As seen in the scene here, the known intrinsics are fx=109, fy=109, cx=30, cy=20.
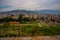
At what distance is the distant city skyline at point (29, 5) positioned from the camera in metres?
1.89

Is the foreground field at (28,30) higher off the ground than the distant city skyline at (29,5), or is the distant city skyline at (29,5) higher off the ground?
the distant city skyline at (29,5)

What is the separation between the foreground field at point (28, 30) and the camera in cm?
183

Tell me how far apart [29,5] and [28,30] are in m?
0.44

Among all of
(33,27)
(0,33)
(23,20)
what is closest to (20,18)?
(23,20)

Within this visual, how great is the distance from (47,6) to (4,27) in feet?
2.73

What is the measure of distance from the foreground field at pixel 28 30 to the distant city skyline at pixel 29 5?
298 mm

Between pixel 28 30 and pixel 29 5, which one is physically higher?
pixel 29 5

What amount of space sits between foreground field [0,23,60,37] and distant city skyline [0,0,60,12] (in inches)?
11.7

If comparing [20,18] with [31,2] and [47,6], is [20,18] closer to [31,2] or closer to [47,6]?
[31,2]

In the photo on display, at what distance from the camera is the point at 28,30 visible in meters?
1.85

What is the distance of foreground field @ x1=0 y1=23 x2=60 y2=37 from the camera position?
5.99ft

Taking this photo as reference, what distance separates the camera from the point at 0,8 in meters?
1.88

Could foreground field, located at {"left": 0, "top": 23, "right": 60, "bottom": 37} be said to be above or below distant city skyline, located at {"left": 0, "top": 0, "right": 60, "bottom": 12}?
below

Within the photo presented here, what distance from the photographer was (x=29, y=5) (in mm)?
1919
